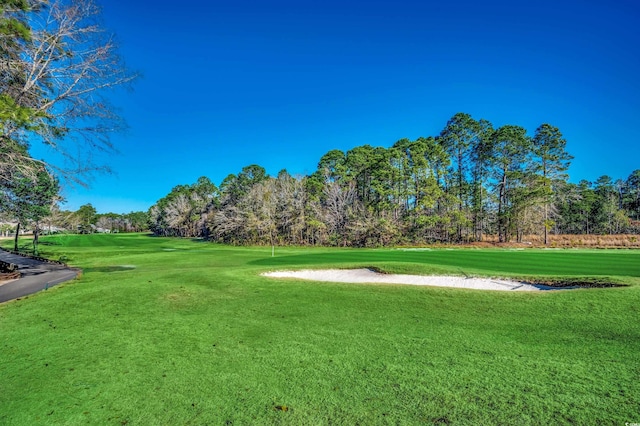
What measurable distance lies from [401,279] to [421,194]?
31.4 meters

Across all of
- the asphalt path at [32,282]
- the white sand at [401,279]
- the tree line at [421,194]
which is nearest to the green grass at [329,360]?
the white sand at [401,279]

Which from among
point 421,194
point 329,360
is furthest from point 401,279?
point 421,194

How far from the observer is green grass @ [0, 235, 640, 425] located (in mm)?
3357

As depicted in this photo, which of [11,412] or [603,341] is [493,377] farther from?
[11,412]

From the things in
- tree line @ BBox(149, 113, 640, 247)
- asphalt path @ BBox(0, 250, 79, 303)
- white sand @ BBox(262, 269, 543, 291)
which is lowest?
asphalt path @ BBox(0, 250, 79, 303)

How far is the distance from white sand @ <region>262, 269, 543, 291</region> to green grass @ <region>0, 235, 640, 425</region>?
10.5ft

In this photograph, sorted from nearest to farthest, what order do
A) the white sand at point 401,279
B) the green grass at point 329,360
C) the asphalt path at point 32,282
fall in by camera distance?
the green grass at point 329,360
the white sand at point 401,279
the asphalt path at point 32,282

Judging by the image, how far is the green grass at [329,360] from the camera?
11.0ft

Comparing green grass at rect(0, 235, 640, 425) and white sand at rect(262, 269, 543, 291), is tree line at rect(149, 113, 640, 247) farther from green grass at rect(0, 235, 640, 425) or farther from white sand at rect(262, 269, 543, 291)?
green grass at rect(0, 235, 640, 425)

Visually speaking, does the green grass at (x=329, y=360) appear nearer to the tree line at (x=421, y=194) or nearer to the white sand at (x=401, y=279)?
the white sand at (x=401, y=279)

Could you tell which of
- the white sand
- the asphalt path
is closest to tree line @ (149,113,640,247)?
the white sand

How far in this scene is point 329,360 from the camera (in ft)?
15.2

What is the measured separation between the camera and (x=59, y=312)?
780 centimetres

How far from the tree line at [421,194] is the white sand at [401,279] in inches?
998
